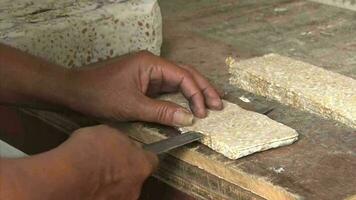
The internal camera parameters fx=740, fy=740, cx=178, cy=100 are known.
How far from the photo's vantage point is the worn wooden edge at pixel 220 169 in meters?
1.07

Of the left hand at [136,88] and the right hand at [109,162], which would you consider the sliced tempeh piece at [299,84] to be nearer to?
the left hand at [136,88]

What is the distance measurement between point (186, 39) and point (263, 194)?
0.75 meters

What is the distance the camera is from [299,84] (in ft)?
4.46

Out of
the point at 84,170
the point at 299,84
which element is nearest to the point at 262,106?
the point at 299,84

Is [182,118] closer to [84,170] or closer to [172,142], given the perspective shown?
[172,142]

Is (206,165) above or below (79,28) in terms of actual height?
below

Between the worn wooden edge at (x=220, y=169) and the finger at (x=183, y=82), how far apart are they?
10 cm

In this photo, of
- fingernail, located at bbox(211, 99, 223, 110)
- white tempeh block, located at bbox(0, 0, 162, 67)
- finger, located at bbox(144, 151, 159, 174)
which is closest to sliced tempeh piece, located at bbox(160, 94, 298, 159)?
fingernail, located at bbox(211, 99, 223, 110)

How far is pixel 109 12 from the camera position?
1.59 m

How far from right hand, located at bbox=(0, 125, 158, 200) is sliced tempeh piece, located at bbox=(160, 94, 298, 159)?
13 cm

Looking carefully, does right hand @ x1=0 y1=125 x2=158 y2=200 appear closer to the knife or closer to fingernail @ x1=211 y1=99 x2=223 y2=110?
the knife

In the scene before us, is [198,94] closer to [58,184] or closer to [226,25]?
[58,184]

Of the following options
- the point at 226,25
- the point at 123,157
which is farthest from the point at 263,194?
the point at 226,25

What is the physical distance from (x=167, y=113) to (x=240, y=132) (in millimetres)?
128
